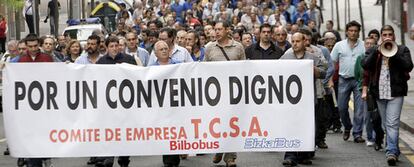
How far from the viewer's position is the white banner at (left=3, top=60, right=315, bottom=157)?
13422 mm

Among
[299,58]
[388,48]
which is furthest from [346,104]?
[388,48]

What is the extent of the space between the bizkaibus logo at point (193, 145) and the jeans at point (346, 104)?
4.75 meters

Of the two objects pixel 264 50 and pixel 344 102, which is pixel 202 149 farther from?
pixel 344 102

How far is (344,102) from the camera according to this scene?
18.3 metres

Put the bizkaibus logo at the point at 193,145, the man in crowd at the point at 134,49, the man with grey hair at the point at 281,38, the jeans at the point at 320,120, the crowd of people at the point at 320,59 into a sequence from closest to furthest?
the bizkaibus logo at the point at 193,145 < the crowd of people at the point at 320,59 < the jeans at the point at 320,120 < the man with grey hair at the point at 281,38 < the man in crowd at the point at 134,49

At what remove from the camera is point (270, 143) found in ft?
44.3

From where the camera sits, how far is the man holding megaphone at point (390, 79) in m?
15.2

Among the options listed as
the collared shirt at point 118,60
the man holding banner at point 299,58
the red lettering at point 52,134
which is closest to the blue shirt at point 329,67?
the man holding banner at point 299,58

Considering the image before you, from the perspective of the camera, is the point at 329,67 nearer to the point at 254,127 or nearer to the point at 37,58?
the point at 254,127

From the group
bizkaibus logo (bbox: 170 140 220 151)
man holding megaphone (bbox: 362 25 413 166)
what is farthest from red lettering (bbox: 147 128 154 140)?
man holding megaphone (bbox: 362 25 413 166)

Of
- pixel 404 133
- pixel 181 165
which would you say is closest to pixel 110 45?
pixel 181 165

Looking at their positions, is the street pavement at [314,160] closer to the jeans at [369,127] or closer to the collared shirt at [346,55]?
the jeans at [369,127]

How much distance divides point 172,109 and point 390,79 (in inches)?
118

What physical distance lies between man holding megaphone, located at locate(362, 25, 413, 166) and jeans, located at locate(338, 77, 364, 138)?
2.50 metres
